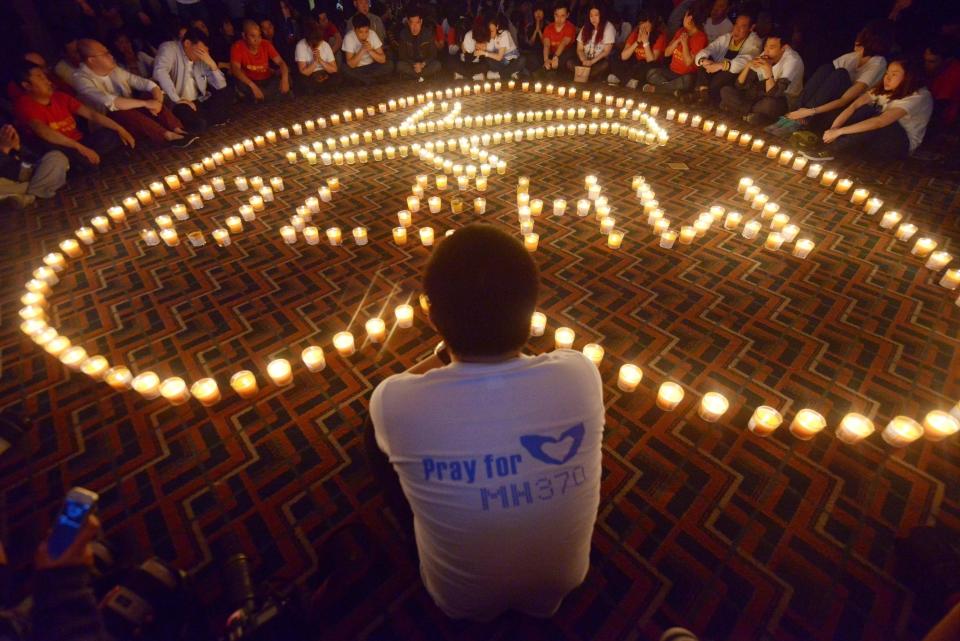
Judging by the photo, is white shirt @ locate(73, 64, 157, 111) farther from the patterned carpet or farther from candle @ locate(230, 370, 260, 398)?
candle @ locate(230, 370, 260, 398)

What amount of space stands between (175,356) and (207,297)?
777 mm

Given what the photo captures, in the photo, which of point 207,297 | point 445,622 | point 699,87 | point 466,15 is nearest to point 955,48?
point 699,87

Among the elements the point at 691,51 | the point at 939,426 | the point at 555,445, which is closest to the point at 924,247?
the point at 939,426

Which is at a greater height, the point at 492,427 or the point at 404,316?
the point at 492,427

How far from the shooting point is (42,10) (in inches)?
367

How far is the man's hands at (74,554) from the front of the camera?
4.33 ft

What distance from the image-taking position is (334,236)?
470 centimetres

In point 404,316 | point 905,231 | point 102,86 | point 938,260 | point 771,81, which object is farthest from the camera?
point 771,81

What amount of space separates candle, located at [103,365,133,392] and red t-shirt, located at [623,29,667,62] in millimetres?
10796

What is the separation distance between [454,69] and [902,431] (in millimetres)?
11398

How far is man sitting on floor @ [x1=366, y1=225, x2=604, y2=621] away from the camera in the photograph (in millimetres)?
1293

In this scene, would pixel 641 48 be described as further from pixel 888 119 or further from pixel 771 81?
pixel 888 119

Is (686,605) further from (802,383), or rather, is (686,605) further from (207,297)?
(207,297)

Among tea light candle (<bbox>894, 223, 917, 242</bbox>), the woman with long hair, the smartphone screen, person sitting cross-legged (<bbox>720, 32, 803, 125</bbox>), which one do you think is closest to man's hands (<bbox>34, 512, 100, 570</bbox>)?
the smartphone screen
